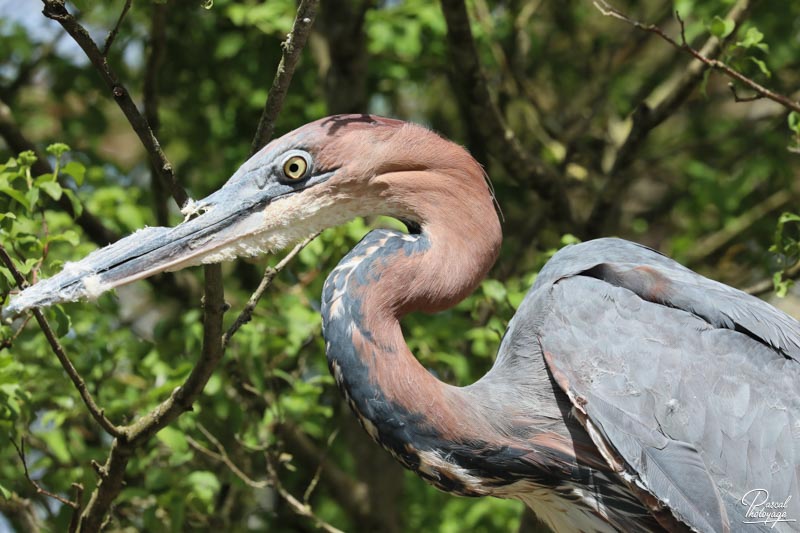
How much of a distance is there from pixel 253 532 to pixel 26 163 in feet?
8.58

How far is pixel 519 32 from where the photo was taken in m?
5.92

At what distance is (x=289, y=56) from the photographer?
2811 mm

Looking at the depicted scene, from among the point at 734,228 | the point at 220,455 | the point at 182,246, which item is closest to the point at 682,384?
the point at 182,246

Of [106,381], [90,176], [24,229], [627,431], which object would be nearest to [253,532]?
[106,381]

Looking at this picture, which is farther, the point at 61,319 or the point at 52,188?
the point at 52,188

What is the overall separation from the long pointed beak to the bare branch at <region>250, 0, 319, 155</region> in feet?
0.85

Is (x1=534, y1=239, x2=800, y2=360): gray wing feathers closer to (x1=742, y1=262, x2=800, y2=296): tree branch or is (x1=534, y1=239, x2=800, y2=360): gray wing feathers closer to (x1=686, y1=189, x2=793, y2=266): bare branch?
(x1=742, y1=262, x2=800, y2=296): tree branch

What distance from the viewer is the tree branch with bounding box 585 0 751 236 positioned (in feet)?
14.3

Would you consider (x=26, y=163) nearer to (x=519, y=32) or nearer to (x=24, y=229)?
(x=24, y=229)

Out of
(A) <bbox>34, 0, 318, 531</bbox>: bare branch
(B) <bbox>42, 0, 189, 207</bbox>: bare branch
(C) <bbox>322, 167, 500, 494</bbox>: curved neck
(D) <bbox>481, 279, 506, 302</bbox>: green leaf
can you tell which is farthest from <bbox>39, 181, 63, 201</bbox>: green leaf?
(D) <bbox>481, 279, 506, 302</bbox>: green leaf

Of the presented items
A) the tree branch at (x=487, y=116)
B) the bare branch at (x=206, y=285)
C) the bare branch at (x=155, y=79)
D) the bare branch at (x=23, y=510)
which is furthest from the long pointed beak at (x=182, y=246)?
the tree branch at (x=487, y=116)

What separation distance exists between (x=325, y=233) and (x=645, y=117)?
1.49 meters

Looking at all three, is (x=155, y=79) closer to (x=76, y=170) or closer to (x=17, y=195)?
(x=76, y=170)

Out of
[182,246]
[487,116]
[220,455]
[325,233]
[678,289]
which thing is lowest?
[220,455]
